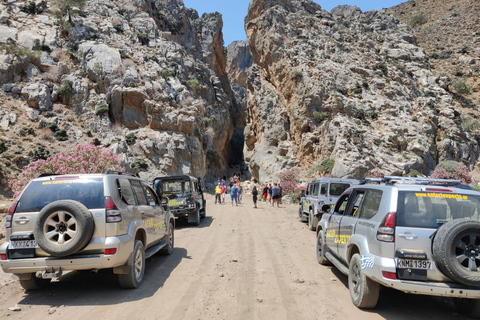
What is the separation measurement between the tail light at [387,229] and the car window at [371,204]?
1.20 feet

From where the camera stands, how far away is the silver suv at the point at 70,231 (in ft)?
14.8

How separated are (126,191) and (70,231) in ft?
4.42

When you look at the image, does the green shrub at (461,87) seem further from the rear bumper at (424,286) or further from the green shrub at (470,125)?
the rear bumper at (424,286)

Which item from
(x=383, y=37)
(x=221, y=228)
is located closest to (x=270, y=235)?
(x=221, y=228)

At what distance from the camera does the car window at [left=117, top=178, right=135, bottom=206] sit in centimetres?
540

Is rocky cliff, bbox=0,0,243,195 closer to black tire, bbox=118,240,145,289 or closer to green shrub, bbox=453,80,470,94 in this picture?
black tire, bbox=118,240,145,289

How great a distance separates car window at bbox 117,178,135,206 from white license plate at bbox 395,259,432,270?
457 centimetres

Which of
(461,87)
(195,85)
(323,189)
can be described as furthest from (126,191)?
(461,87)

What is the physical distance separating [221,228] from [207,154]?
109 ft

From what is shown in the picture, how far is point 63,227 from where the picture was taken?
4559 millimetres

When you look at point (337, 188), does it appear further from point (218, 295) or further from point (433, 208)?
point (218, 295)

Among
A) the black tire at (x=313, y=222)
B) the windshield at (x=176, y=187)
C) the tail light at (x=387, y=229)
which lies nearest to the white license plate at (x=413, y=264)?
the tail light at (x=387, y=229)

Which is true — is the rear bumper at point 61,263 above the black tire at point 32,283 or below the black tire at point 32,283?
above

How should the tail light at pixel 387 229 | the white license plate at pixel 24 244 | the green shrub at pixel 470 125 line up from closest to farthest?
the tail light at pixel 387 229 < the white license plate at pixel 24 244 < the green shrub at pixel 470 125
